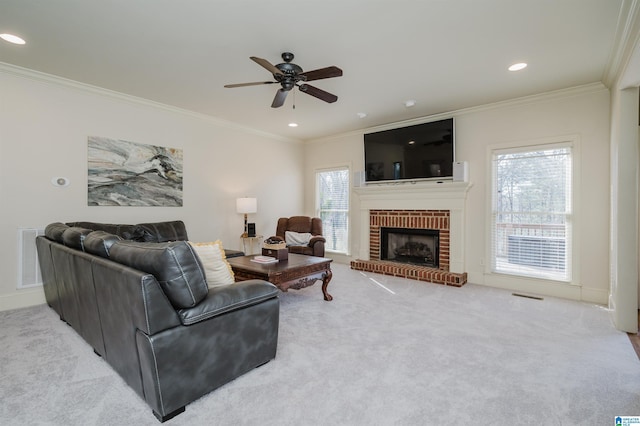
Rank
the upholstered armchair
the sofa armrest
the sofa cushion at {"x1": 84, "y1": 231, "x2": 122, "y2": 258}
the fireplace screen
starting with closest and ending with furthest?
the sofa armrest
the sofa cushion at {"x1": 84, "y1": 231, "x2": 122, "y2": 258}
the fireplace screen
the upholstered armchair

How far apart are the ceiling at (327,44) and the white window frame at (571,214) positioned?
677 millimetres

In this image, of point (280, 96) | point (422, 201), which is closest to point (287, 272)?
point (280, 96)

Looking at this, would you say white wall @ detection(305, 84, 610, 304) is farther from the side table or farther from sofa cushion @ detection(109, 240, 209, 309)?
sofa cushion @ detection(109, 240, 209, 309)

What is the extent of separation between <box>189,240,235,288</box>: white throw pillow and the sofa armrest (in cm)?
20

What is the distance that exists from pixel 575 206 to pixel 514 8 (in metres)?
2.79

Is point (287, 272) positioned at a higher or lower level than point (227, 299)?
lower

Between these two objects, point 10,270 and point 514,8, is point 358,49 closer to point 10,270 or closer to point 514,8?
point 514,8

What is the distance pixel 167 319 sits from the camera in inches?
63.6

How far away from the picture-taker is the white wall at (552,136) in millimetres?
3717

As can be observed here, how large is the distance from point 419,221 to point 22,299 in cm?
542

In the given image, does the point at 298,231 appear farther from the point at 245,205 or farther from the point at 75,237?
the point at 75,237

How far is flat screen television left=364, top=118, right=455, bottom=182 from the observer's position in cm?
479

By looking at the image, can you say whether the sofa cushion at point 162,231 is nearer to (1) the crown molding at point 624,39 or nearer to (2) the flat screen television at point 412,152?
(2) the flat screen television at point 412,152

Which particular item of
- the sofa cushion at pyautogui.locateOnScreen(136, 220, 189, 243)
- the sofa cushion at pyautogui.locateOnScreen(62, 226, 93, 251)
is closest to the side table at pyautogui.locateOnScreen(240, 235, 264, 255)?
the sofa cushion at pyautogui.locateOnScreen(136, 220, 189, 243)
